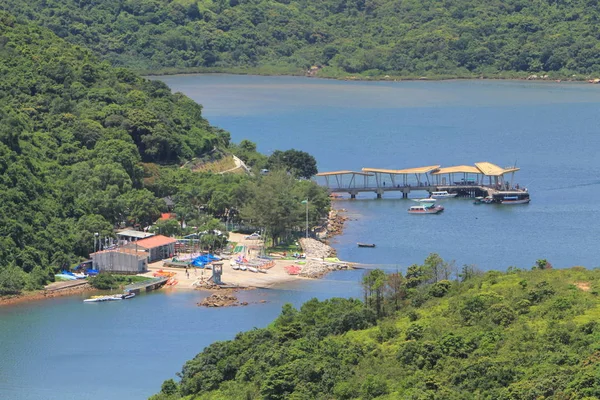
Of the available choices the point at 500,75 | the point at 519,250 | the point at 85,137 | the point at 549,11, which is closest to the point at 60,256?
the point at 85,137

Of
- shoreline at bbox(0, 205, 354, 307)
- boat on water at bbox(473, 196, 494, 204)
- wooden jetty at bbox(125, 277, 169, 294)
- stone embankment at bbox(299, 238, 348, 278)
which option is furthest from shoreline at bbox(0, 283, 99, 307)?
boat on water at bbox(473, 196, 494, 204)

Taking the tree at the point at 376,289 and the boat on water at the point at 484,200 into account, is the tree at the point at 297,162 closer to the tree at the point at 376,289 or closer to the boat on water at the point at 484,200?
the boat on water at the point at 484,200

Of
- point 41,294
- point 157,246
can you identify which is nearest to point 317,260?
point 157,246

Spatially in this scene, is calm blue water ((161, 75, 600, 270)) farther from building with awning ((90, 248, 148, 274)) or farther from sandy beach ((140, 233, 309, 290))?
building with awning ((90, 248, 148, 274))

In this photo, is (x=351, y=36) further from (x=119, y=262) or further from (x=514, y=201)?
(x=119, y=262)

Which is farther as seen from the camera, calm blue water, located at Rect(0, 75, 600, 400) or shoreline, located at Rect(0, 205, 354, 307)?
shoreline, located at Rect(0, 205, 354, 307)

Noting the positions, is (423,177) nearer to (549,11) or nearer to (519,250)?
(519,250)

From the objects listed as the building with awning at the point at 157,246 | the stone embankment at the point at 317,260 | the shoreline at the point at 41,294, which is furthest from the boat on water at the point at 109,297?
the stone embankment at the point at 317,260

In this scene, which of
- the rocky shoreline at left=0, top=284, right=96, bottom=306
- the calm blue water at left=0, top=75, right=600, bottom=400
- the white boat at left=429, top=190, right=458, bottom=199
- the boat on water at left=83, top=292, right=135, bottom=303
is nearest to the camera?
the calm blue water at left=0, top=75, right=600, bottom=400
